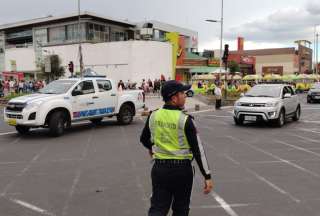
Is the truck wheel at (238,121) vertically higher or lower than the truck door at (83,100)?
lower

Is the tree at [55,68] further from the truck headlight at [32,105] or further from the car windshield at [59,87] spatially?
the truck headlight at [32,105]

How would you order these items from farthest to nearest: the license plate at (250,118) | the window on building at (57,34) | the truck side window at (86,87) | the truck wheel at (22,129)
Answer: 1. the window on building at (57,34)
2. the license plate at (250,118)
3. the truck side window at (86,87)
4. the truck wheel at (22,129)

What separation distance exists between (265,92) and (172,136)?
12.7 meters

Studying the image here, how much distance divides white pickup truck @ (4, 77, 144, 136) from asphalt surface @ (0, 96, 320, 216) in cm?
55

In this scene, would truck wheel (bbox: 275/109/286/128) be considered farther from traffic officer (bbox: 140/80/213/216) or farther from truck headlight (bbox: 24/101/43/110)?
traffic officer (bbox: 140/80/213/216)

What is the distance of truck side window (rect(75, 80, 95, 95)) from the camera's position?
45.3ft

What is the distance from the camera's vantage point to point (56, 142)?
1155 cm

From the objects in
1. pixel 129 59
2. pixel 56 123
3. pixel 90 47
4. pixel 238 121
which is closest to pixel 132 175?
pixel 56 123

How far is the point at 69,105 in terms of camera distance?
13.0 m

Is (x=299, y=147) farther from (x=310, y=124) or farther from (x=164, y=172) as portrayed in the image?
(x=164, y=172)

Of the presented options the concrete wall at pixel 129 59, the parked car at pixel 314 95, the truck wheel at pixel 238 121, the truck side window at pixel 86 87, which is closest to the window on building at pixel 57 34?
the concrete wall at pixel 129 59

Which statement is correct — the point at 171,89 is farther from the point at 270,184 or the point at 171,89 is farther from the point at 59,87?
the point at 59,87

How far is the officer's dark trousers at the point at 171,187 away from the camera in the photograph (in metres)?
3.64

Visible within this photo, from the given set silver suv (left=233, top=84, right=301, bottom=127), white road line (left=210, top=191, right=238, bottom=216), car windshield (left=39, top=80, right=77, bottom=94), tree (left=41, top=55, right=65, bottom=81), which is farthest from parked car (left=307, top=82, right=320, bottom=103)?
tree (left=41, top=55, right=65, bottom=81)
